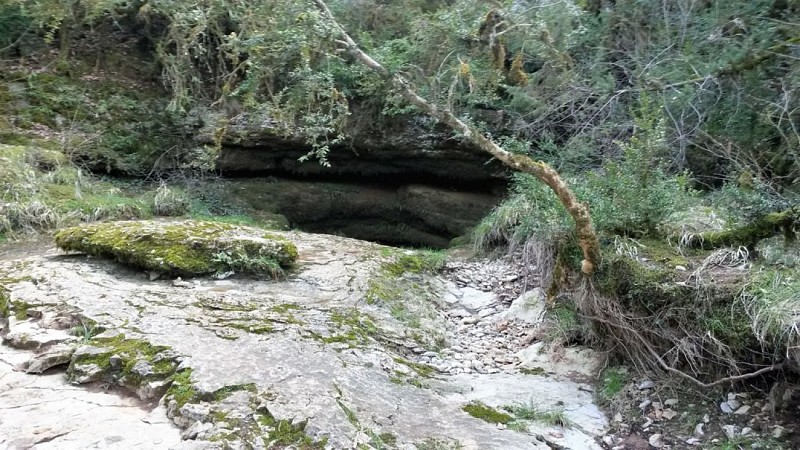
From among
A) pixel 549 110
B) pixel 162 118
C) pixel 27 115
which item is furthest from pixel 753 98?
pixel 27 115

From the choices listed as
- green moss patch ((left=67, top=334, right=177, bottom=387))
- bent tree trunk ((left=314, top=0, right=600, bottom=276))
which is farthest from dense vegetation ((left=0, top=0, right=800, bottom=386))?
green moss patch ((left=67, top=334, right=177, bottom=387))

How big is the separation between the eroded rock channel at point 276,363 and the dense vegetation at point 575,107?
2.53 feet

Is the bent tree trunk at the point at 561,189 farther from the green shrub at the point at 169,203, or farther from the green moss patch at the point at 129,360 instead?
the green shrub at the point at 169,203

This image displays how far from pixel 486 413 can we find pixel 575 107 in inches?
198

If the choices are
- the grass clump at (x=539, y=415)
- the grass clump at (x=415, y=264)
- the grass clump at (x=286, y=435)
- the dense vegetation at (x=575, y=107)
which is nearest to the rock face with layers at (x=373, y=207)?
the dense vegetation at (x=575, y=107)

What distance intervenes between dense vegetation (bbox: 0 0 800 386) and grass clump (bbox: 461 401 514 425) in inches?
40.3

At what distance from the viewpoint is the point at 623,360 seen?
390 cm

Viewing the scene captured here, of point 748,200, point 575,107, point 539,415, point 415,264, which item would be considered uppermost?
point 575,107

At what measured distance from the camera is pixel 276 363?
3258 millimetres

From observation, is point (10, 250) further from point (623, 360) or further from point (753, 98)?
point (753, 98)

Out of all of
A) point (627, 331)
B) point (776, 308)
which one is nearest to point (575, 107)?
point (627, 331)

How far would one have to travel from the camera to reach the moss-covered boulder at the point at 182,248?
4754mm

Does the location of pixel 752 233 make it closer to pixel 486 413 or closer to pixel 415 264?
pixel 486 413

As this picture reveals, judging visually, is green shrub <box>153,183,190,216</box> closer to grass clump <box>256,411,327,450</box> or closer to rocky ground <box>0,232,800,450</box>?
rocky ground <box>0,232,800,450</box>
